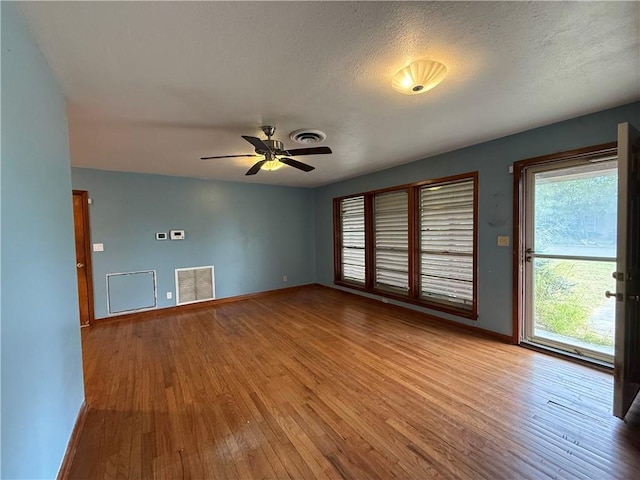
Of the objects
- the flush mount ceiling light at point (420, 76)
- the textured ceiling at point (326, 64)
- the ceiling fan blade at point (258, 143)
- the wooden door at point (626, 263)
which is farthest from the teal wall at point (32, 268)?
the wooden door at point (626, 263)

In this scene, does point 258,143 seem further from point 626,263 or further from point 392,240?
point 392,240

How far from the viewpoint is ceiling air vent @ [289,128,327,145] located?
8.89ft

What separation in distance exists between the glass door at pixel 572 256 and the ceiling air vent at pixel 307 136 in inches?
89.7

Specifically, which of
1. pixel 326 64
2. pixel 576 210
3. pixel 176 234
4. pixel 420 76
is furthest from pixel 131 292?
pixel 576 210

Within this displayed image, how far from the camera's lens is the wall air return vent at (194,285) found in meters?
4.80

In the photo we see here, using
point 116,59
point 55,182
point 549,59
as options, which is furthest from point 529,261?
point 55,182

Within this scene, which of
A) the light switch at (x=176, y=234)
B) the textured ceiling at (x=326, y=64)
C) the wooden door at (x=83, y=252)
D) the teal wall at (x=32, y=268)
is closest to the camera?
the teal wall at (x=32, y=268)

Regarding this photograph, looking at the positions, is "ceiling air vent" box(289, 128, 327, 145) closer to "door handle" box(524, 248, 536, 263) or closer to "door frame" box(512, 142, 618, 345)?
"door frame" box(512, 142, 618, 345)

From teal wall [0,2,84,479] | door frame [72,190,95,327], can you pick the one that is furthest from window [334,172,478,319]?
door frame [72,190,95,327]

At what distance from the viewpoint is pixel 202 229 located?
5047 mm

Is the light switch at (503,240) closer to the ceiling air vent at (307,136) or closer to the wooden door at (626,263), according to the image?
the wooden door at (626,263)

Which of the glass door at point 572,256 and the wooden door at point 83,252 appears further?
the wooden door at point 83,252

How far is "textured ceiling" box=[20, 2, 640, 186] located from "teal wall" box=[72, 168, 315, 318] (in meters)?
1.71

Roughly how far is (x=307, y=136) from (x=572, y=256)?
114 inches
